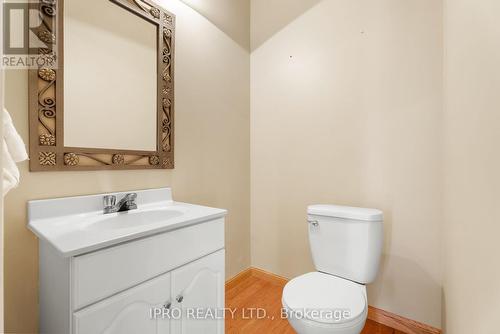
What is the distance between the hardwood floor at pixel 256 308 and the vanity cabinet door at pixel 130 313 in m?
0.76

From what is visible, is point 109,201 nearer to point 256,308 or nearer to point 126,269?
point 126,269

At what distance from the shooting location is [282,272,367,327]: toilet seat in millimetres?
1020

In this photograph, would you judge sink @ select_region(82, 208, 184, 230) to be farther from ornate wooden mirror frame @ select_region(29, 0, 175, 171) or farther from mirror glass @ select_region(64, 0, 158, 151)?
mirror glass @ select_region(64, 0, 158, 151)

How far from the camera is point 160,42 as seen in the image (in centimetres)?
145

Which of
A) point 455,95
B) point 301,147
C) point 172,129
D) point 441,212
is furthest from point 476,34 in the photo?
point 172,129

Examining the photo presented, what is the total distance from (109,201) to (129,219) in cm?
13

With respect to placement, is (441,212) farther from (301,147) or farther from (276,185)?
(276,185)

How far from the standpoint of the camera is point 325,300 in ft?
3.73

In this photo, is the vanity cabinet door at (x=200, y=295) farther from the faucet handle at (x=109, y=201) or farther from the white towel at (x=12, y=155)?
the white towel at (x=12, y=155)

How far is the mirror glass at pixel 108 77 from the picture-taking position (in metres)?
1.12

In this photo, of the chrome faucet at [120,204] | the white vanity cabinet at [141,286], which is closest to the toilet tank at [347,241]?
the white vanity cabinet at [141,286]

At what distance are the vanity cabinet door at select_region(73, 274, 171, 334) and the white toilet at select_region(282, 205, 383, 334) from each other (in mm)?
553

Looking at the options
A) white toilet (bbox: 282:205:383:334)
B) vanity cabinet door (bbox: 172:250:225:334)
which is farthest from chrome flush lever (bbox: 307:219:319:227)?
vanity cabinet door (bbox: 172:250:225:334)

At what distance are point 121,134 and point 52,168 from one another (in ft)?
1.16
